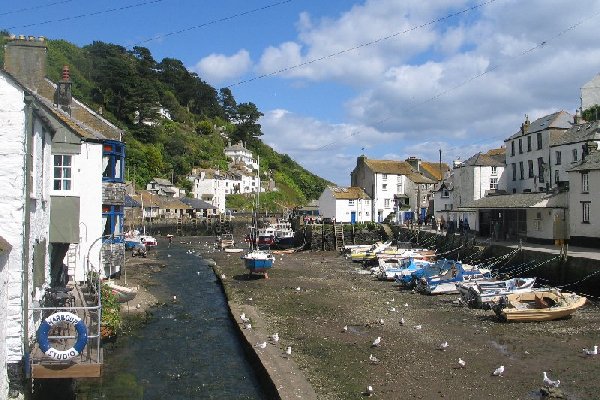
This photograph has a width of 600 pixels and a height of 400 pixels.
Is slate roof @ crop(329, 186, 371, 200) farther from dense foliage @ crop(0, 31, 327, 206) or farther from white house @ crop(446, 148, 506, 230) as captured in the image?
dense foliage @ crop(0, 31, 327, 206)

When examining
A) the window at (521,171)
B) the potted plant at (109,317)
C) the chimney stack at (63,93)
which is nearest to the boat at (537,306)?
the potted plant at (109,317)

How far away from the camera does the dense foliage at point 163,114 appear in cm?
11425

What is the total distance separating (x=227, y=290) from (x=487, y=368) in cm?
1790

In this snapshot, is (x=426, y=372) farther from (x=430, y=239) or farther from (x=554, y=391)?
(x=430, y=239)

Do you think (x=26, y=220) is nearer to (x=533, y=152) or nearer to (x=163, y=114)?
(x=533, y=152)

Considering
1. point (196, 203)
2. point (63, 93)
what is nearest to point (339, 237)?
point (63, 93)

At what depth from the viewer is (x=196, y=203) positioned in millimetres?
109625

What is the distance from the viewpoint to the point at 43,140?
47.6 ft

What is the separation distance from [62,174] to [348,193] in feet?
185

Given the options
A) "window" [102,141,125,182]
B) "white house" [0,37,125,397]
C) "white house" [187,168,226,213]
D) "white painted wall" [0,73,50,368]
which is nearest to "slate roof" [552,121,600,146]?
"window" [102,141,125,182]

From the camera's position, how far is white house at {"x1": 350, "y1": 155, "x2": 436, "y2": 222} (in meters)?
75.6

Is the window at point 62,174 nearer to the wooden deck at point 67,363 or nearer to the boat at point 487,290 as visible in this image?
the wooden deck at point 67,363

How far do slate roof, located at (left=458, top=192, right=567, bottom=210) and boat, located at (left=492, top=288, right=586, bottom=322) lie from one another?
Result: 16.2m

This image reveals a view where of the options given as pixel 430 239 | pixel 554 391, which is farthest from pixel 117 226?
pixel 430 239
